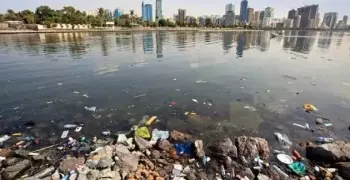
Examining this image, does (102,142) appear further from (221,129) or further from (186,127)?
(221,129)

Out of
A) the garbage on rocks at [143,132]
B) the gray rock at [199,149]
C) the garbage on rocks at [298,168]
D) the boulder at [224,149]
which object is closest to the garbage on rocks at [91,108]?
the garbage on rocks at [143,132]

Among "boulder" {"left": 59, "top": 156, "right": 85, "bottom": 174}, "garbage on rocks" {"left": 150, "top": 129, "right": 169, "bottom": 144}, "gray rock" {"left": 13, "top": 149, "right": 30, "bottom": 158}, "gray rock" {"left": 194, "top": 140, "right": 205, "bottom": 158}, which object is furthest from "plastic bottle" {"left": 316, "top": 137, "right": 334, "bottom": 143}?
"gray rock" {"left": 13, "top": 149, "right": 30, "bottom": 158}

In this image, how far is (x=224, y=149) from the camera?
5441 millimetres

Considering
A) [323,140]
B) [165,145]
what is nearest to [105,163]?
[165,145]

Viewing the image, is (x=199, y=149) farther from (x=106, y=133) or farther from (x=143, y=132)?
(x=106, y=133)

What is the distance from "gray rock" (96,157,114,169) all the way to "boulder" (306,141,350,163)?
17.8ft

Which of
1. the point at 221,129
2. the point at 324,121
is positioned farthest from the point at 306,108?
the point at 221,129

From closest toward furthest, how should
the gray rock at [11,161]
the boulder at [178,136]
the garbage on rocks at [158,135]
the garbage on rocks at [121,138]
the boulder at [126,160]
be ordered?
the boulder at [126,160], the gray rock at [11,161], the garbage on rocks at [121,138], the garbage on rocks at [158,135], the boulder at [178,136]

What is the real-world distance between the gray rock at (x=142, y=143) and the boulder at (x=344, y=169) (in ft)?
16.3

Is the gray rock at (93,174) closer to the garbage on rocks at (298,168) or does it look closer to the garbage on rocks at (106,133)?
the garbage on rocks at (106,133)

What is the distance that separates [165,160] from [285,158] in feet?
10.9

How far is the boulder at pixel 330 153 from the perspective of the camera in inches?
205

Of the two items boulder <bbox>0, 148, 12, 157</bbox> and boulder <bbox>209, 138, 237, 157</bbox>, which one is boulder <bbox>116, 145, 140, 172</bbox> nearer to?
boulder <bbox>209, 138, 237, 157</bbox>

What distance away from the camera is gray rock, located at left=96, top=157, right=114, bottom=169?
4.63m
